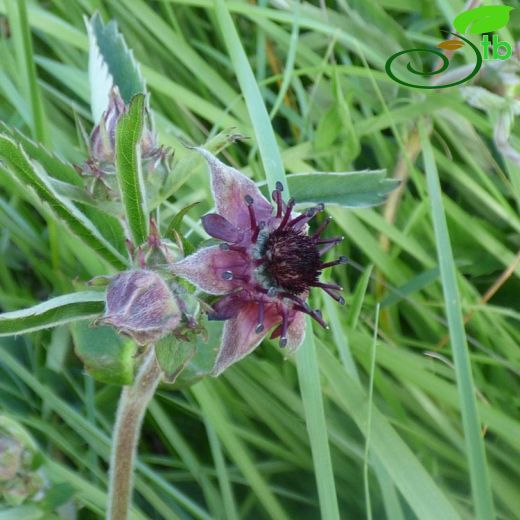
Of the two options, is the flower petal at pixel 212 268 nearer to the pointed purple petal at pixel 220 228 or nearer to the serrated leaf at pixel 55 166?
the pointed purple petal at pixel 220 228

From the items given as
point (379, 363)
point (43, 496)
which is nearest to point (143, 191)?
point (43, 496)

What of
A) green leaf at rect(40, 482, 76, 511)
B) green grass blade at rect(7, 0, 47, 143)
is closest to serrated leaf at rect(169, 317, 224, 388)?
green leaf at rect(40, 482, 76, 511)

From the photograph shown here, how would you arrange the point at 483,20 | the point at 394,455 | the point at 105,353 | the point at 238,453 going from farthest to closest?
the point at 483,20 → the point at 238,453 → the point at 394,455 → the point at 105,353

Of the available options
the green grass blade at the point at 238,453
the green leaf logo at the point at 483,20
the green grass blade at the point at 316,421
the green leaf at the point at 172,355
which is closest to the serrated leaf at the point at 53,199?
the green leaf at the point at 172,355

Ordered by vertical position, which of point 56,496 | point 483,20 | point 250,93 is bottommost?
point 56,496

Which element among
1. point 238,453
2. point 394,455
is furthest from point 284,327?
point 238,453

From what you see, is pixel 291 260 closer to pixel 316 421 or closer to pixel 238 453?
pixel 316 421

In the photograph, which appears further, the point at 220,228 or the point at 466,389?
the point at 466,389

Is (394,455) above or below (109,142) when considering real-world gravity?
below
